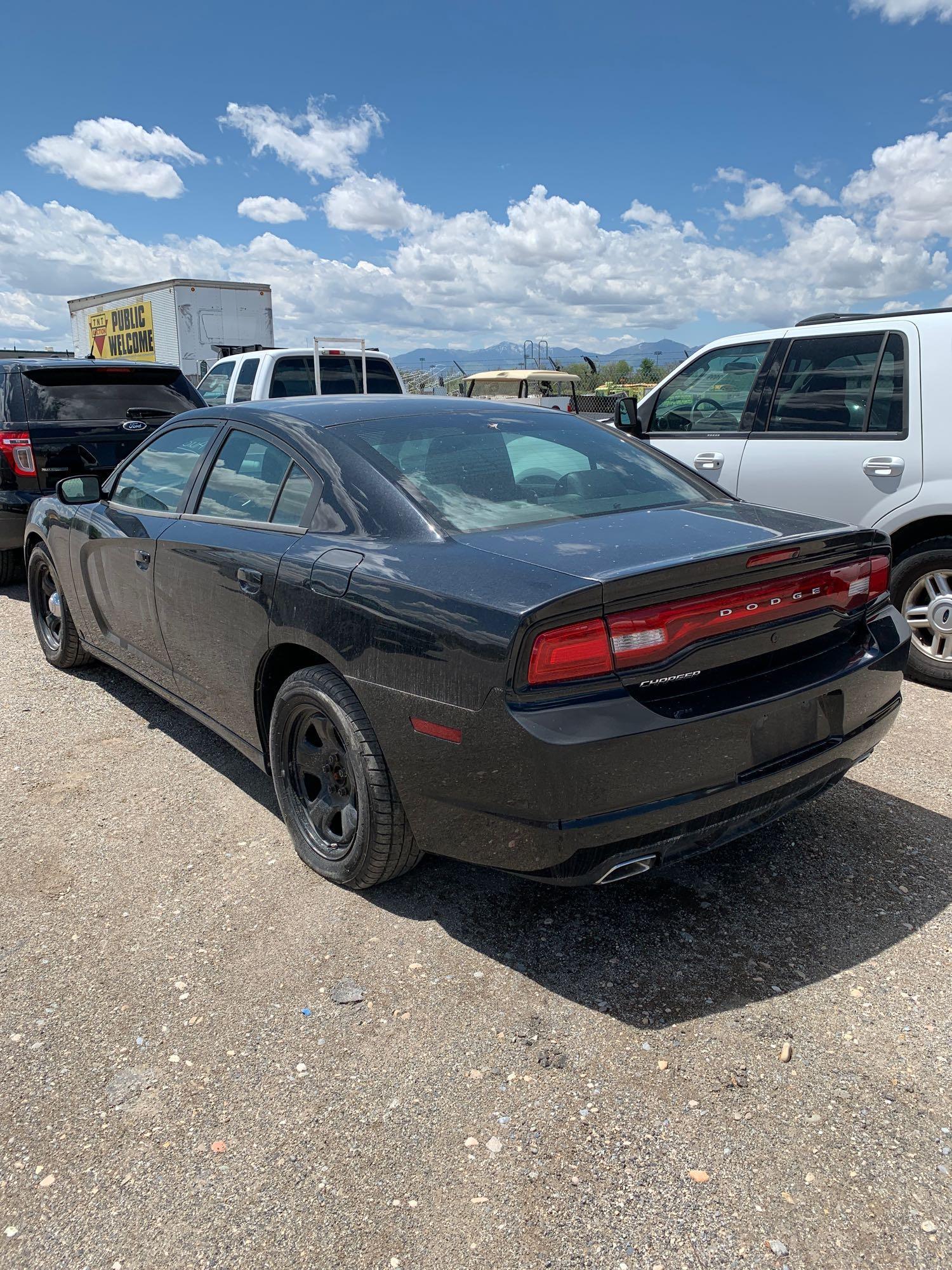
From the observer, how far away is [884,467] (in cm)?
504

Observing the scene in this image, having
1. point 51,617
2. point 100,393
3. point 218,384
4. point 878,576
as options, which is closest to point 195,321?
point 218,384

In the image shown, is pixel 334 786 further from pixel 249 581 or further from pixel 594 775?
pixel 594 775

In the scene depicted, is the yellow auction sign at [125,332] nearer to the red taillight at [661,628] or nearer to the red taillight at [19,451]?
the red taillight at [19,451]

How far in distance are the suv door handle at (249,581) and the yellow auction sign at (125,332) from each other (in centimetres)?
1783

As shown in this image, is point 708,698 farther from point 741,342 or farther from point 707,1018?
point 741,342

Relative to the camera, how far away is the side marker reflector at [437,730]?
8.00 feet

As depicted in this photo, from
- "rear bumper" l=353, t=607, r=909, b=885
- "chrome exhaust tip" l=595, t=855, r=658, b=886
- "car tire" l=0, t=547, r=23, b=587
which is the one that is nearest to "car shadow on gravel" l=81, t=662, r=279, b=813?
"rear bumper" l=353, t=607, r=909, b=885

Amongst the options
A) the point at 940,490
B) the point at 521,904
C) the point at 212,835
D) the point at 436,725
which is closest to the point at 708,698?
the point at 436,725

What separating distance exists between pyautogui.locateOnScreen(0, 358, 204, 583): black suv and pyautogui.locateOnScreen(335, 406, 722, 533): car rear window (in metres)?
4.81

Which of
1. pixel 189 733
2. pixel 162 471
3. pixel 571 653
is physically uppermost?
pixel 162 471

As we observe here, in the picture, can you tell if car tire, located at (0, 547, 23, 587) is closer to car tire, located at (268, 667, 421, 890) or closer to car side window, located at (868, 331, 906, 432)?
car tire, located at (268, 667, 421, 890)

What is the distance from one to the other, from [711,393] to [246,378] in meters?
6.46

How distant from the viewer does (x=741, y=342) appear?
5867 millimetres

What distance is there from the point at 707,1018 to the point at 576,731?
2.92 feet
